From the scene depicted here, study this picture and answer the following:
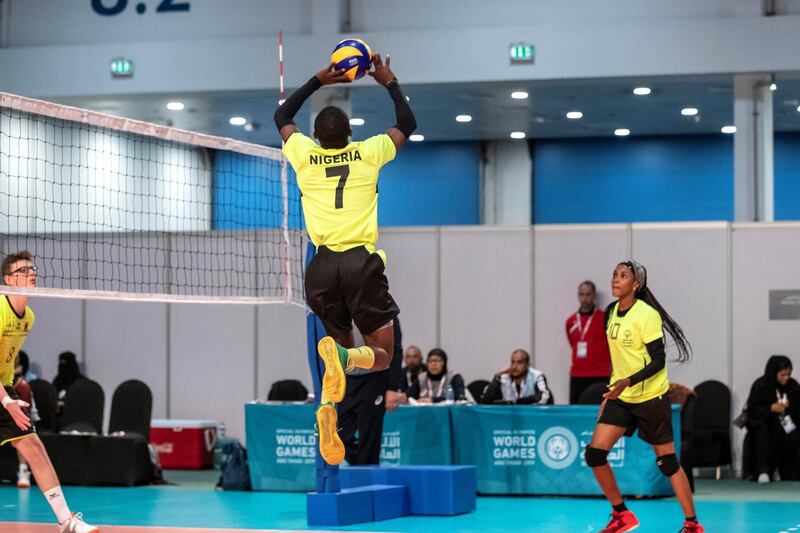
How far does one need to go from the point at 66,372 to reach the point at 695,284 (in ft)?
27.3

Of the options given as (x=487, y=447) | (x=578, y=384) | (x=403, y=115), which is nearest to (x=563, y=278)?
(x=578, y=384)

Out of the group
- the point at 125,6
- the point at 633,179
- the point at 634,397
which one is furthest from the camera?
the point at 633,179

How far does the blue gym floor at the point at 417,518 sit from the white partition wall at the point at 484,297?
11.3ft

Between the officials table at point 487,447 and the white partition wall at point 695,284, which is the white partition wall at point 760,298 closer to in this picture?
the white partition wall at point 695,284

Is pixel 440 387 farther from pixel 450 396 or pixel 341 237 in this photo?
pixel 341 237

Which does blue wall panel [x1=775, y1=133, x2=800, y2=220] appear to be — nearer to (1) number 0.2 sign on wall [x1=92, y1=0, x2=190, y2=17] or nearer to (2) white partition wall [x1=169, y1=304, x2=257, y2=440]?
(2) white partition wall [x1=169, y1=304, x2=257, y2=440]

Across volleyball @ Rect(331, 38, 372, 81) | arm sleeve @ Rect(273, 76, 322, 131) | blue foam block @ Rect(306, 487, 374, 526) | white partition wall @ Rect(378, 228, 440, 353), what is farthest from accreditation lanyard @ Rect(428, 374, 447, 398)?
volleyball @ Rect(331, 38, 372, 81)

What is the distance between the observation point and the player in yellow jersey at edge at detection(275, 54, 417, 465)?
7316 millimetres

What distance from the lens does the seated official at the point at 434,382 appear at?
1438cm

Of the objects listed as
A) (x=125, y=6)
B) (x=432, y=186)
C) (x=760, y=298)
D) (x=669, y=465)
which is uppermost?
(x=125, y=6)

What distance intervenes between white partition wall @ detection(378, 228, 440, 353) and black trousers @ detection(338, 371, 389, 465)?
5.15 meters

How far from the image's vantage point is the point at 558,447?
12.9 m

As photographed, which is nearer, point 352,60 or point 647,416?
point 352,60

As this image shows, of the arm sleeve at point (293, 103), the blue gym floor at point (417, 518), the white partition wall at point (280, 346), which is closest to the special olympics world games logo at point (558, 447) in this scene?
the blue gym floor at point (417, 518)
